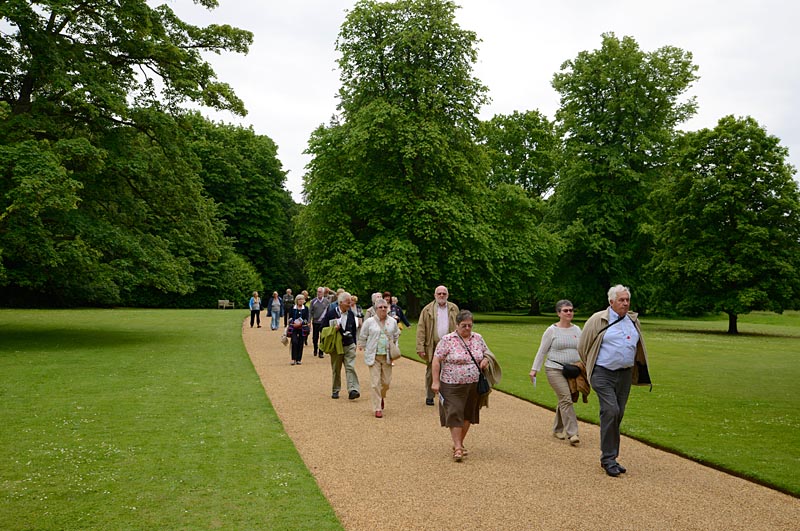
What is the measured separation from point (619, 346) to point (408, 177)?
95.5 ft

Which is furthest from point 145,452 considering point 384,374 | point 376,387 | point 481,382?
point 384,374

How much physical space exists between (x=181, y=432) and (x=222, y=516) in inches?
141

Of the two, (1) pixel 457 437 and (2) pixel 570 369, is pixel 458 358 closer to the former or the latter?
(1) pixel 457 437

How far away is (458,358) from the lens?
309 inches

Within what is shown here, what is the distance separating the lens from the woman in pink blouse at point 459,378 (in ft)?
25.6

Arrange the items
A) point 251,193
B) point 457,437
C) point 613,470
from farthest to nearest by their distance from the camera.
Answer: point 251,193, point 457,437, point 613,470

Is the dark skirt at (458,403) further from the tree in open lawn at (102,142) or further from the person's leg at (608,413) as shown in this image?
the tree in open lawn at (102,142)

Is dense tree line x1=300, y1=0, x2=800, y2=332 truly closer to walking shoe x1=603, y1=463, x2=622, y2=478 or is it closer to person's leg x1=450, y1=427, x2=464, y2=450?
person's leg x1=450, y1=427, x2=464, y2=450

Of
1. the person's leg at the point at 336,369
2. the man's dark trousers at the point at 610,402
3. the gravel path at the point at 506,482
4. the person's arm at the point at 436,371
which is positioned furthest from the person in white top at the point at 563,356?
the person's leg at the point at 336,369

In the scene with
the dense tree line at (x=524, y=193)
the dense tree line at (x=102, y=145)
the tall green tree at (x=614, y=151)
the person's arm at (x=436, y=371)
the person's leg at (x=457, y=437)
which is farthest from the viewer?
the tall green tree at (x=614, y=151)

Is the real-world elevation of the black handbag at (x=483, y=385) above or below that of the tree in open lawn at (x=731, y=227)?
below

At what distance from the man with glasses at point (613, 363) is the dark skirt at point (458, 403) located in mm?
1449

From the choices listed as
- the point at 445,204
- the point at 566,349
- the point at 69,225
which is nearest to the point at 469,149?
the point at 445,204

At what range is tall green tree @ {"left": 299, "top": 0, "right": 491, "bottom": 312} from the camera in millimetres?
34594
